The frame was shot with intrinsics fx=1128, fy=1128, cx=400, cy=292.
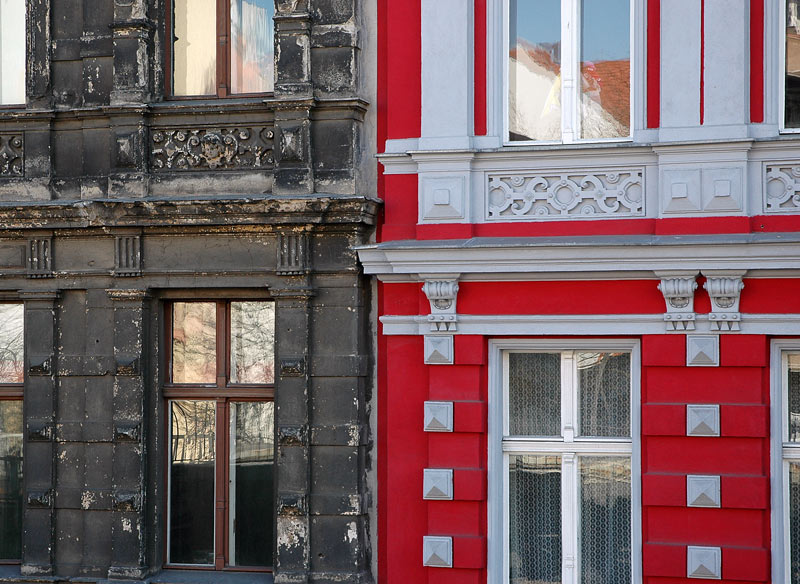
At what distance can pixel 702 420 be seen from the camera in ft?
26.7

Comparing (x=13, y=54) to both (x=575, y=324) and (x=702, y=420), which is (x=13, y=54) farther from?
(x=702, y=420)

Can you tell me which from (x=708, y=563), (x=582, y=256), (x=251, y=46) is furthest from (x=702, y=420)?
(x=251, y=46)

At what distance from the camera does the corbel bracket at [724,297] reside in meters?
8.04

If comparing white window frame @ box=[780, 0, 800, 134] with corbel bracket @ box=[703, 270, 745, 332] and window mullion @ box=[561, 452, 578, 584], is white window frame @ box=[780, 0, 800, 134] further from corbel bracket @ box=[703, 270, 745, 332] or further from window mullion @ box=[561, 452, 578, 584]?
window mullion @ box=[561, 452, 578, 584]

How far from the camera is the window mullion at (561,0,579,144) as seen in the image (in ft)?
28.6

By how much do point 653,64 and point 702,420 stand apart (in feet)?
8.72

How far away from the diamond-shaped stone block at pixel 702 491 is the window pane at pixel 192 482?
3823 mm

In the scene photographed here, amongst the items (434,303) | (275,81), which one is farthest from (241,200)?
(434,303)

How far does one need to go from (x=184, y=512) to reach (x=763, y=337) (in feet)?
15.8

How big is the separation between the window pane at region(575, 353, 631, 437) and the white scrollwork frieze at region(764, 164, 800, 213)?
153 centimetres

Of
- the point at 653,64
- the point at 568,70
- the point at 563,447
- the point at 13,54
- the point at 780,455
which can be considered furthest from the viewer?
the point at 13,54

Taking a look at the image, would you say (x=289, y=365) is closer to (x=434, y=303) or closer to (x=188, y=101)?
(x=434, y=303)

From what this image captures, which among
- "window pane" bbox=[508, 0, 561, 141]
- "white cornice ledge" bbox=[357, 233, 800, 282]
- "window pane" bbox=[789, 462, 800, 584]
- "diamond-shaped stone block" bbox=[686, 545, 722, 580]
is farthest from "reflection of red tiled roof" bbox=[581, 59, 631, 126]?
"diamond-shaped stone block" bbox=[686, 545, 722, 580]

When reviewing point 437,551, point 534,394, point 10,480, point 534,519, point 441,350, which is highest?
point 441,350
